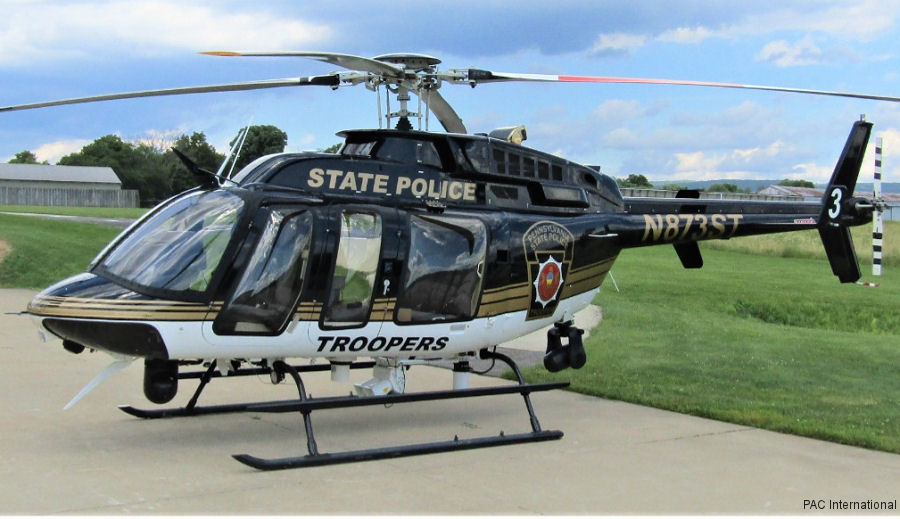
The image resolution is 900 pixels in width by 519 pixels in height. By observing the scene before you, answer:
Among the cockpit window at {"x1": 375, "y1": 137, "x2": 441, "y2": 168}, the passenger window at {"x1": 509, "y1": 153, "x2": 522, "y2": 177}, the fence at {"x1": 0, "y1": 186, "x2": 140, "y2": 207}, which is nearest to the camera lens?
the cockpit window at {"x1": 375, "y1": 137, "x2": 441, "y2": 168}

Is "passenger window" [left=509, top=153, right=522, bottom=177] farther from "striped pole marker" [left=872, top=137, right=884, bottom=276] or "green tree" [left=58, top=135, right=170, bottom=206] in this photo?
"green tree" [left=58, top=135, right=170, bottom=206]

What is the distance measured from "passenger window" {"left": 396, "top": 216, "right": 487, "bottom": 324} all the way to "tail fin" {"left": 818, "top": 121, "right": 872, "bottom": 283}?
493cm

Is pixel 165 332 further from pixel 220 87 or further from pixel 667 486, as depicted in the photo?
pixel 667 486

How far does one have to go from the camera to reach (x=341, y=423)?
8.78 m

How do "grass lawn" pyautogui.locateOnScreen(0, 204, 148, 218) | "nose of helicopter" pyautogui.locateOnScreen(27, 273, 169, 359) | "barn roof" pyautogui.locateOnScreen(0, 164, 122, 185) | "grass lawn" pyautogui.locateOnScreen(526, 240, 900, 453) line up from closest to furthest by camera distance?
"nose of helicopter" pyautogui.locateOnScreen(27, 273, 169, 359) → "grass lawn" pyautogui.locateOnScreen(526, 240, 900, 453) → "grass lawn" pyautogui.locateOnScreen(0, 204, 148, 218) → "barn roof" pyautogui.locateOnScreen(0, 164, 122, 185)

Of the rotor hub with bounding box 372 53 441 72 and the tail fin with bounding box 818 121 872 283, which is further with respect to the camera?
the tail fin with bounding box 818 121 872 283

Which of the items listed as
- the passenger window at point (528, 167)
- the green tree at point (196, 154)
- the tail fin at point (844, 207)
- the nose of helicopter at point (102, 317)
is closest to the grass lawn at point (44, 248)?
the green tree at point (196, 154)

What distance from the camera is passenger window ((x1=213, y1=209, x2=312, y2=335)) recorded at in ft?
22.9

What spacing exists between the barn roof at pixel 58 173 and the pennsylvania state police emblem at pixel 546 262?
69851 millimetres

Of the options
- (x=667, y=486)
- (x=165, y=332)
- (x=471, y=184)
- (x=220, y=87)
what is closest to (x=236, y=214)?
(x=165, y=332)

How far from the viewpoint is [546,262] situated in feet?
28.9

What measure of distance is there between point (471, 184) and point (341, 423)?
2563 millimetres

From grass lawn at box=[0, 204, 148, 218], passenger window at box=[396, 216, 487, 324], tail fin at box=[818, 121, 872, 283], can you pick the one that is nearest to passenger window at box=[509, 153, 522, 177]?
passenger window at box=[396, 216, 487, 324]

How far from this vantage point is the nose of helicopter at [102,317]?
658cm
